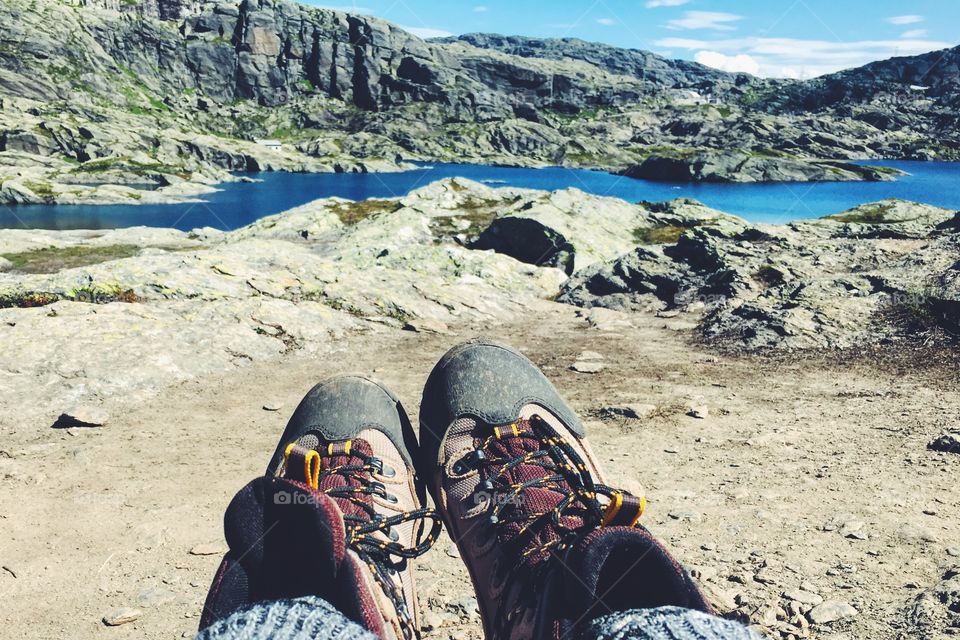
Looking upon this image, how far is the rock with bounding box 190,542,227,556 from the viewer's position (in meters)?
4.83

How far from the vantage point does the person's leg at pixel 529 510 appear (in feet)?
8.06

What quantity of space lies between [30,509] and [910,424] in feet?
31.5

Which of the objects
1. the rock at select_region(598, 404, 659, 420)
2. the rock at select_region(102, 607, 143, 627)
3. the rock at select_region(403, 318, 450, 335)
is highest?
the rock at select_region(598, 404, 659, 420)

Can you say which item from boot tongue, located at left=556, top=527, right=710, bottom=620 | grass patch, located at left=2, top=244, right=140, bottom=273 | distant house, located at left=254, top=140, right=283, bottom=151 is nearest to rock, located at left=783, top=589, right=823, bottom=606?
boot tongue, located at left=556, top=527, right=710, bottom=620

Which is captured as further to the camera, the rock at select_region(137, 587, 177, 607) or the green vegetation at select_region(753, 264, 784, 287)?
the green vegetation at select_region(753, 264, 784, 287)

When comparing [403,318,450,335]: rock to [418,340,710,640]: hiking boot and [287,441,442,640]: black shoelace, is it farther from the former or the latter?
[287,441,442,640]: black shoelace

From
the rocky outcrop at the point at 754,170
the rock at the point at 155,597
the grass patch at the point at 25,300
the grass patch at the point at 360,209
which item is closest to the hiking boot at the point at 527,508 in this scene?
the rock at the point at 155,597

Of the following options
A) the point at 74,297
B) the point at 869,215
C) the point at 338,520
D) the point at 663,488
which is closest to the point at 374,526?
the point at 338,520

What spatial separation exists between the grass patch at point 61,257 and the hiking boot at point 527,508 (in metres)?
26.2

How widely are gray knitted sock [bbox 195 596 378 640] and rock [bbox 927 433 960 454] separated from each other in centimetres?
632

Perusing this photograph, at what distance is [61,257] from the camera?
28.4 m

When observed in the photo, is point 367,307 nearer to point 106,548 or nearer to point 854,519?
point 106,548

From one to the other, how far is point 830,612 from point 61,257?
34.4m

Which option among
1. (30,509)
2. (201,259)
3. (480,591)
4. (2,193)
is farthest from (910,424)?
(2,193)
